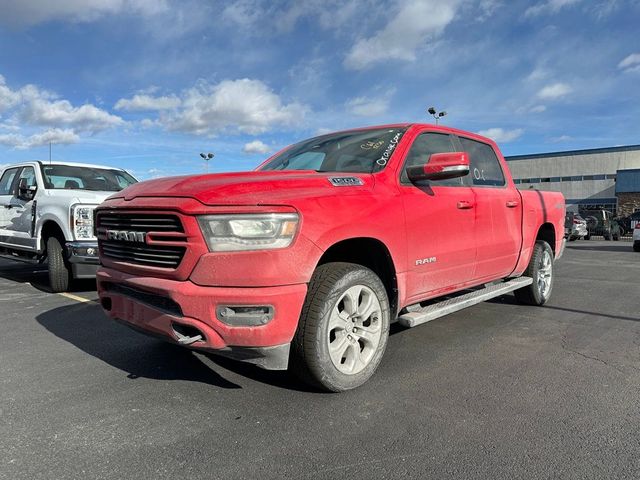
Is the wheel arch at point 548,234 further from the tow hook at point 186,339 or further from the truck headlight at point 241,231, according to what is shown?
the tow hook at point 186,339

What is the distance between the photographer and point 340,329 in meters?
3.19

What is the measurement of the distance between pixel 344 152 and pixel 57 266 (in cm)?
501

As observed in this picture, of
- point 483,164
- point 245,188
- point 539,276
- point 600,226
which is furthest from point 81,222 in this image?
point 600,226

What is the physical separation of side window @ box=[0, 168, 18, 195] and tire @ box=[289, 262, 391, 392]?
7.57m

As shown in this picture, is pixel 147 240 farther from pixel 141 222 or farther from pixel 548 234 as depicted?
pixel 548 234

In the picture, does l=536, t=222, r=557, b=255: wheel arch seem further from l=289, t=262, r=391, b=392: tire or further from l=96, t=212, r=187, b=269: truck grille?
l=96, t=212, r=187, b=269: truck grille

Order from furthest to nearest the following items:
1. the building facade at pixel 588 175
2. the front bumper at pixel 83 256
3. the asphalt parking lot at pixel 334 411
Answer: the building facade at pixel 588 175, the front bumper at pixel 83 256, the asphalt parking lot at pixel 334 411

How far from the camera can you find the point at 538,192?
595 centimetres

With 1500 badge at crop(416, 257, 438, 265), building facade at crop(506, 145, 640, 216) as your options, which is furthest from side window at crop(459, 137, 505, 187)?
building facade at crop(506, 145, 640, 216)

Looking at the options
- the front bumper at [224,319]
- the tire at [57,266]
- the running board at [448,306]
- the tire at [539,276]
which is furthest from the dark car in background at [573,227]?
the front bumper at [224,319]

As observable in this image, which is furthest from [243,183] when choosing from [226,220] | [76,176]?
[76,176]

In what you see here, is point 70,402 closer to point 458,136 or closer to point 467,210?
point 467,210

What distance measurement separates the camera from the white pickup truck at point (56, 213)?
21.5 feet

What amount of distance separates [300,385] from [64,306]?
415 cm
